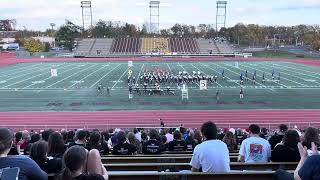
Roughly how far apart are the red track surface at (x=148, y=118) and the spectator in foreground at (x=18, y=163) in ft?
59.7

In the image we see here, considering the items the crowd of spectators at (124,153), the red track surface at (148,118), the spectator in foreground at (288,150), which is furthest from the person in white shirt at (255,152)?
the red track surface at (148,118)

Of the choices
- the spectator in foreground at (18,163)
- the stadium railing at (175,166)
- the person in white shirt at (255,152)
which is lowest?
the person in white shirt at (255,152)

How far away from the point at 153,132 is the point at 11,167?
644 centimetres

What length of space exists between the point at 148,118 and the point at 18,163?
68.5ft

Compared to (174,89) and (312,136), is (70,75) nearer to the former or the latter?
(174,89)

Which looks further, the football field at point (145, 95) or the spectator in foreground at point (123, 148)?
the football field at point (145, 95)

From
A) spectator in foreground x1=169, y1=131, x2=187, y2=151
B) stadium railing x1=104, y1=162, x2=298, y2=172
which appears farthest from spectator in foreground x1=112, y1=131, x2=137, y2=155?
stadium railing x1=104, y1=162, x2=298, y2=172

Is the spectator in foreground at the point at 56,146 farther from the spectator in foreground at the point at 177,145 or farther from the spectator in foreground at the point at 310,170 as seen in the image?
the spectator in foreground at the point at 177,145

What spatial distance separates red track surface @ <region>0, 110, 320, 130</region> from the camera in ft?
75.3

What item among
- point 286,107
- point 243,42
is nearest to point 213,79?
point 286,107

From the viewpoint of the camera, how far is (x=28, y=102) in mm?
31359

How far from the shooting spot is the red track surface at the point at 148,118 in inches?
903

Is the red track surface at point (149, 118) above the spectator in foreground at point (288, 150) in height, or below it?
below

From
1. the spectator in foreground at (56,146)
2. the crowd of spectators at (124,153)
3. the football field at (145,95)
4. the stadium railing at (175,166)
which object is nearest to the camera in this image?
the crowd of spectators at (124,153)
